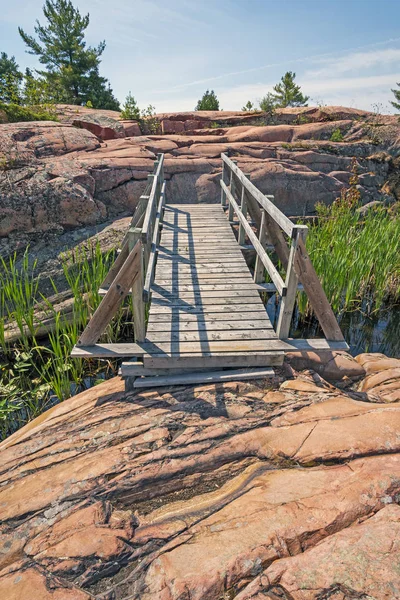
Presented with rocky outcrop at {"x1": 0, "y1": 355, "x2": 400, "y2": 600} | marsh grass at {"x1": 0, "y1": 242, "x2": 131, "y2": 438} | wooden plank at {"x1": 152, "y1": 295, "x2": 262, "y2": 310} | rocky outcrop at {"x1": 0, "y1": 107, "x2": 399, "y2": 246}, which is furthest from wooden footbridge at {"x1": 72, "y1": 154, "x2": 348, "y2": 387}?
rocky outcrop at {"x1": 0, "y1": 107, "x2": 399, "y2": 246}

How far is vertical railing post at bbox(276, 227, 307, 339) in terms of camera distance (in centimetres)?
333

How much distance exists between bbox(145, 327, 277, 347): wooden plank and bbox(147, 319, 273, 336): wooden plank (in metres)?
0.04

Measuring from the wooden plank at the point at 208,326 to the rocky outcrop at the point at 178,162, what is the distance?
4.26 metres

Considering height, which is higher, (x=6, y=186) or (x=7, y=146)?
(x=7, y=146)

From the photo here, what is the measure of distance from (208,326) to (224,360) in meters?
0.63

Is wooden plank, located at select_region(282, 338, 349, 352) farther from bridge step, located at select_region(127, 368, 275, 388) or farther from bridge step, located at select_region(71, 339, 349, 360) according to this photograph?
bridge step, located at select_region(127, 368, 275, 388)

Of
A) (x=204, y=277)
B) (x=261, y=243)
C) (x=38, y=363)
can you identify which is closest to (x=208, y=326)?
(x=204, y=277)

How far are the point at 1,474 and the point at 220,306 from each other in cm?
292

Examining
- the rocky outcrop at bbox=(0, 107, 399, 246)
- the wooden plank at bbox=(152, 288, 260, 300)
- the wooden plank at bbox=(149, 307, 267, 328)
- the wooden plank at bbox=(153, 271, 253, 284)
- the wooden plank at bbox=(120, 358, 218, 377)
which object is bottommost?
the wooden plank at bbox=(120, 358, 218, 377)

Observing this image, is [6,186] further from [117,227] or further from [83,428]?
A: [83,428]

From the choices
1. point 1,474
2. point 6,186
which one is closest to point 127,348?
point 1,474

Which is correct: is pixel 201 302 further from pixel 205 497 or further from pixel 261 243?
pixel 205 497

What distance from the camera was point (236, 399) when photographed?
3.29 meters

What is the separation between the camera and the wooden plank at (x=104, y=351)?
355 centimetres
